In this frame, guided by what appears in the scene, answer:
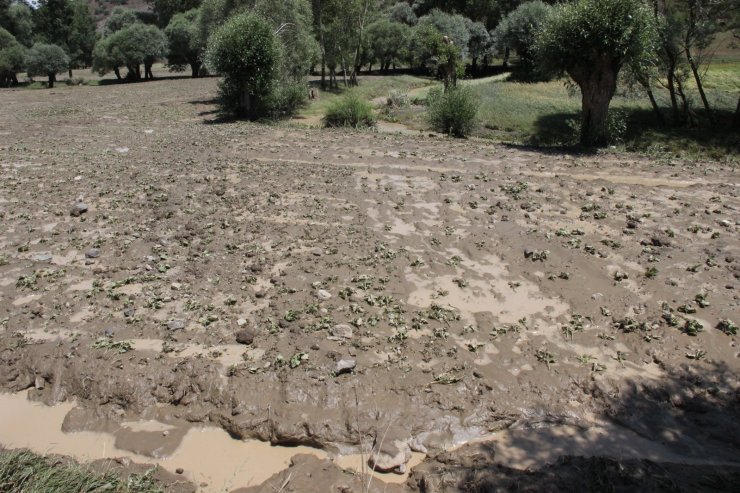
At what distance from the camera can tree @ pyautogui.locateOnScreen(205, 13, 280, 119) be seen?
2028 cm

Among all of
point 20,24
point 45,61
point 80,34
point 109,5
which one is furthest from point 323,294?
point 109,5

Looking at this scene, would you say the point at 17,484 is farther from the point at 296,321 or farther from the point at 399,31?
the point at 399,31

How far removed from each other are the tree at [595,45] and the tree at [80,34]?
175 feet

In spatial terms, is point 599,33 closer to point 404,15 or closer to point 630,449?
point 630,449

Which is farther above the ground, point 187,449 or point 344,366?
point 344,366

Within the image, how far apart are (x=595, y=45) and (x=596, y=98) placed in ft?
5.11

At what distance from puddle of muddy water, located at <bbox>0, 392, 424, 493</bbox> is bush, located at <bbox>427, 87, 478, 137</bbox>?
53.6 feet

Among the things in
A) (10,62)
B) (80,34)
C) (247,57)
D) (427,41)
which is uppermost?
(80,34)

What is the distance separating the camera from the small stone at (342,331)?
6258 mm

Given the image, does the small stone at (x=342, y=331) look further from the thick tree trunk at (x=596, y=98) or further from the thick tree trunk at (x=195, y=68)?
the thick tree trunk at (x=195, y=68)

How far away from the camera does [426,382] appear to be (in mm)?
5602

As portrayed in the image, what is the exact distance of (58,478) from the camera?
4.15 m


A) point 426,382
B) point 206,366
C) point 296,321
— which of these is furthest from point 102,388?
point 426,382

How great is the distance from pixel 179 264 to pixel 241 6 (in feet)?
73.5
